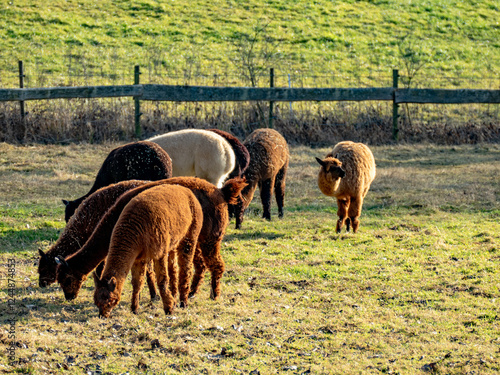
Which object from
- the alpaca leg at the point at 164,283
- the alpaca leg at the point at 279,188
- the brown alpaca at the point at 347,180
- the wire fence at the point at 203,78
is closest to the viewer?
the alpaca leg at the point at 164,283

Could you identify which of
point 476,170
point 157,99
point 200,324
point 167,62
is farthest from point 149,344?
point 167,62

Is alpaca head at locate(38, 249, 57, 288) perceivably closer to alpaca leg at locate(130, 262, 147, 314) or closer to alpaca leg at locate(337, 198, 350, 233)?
alpaca leg at locate(130, 262, 147, 314)

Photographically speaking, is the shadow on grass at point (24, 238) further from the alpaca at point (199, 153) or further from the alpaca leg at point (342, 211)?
the alpaca leg at point (342, 211)

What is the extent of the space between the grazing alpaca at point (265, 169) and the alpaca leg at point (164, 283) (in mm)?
3280

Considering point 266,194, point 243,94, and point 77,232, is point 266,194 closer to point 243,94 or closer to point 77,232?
point 77,232

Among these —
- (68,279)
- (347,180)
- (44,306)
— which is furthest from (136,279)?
(347,180)

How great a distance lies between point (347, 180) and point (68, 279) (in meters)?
4.27

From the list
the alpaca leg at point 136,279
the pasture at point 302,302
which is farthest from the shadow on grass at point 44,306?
the alpaca leg at point 136,279

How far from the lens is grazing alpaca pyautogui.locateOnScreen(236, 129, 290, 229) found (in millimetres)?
9219

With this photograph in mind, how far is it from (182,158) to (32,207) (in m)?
2.68

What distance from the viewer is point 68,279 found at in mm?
5777

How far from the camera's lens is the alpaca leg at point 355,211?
8.74 meters

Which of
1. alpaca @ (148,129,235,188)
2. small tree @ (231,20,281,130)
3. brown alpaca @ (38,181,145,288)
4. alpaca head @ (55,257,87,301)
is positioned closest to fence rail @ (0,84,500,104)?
alpaca @ (148,129,235,188)

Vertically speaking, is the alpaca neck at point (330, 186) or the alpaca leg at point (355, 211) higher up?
the alpaca neck at point (330, 186)
